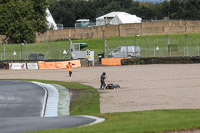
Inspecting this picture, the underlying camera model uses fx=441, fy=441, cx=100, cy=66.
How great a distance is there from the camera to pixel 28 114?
50.0 feet

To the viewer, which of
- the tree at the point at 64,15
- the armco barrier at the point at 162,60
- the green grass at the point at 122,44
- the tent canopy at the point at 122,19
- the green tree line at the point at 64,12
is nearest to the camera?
the armco barrier at the point at 162,60

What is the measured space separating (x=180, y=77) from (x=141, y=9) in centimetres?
9659

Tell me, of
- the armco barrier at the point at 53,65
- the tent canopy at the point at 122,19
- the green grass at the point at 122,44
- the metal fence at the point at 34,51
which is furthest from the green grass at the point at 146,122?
the tent canopy at the point at 122,19

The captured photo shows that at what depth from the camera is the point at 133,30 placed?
70000 millimetres

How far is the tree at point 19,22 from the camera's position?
228ft

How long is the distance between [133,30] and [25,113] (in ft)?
182

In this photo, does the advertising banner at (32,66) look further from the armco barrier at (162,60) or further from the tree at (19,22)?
the tree at (19,22)

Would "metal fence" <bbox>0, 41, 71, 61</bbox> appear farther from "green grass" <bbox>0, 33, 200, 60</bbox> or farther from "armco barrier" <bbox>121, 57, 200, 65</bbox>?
"armco barrier" <bbox>121, 57, 200, 65</bbox>

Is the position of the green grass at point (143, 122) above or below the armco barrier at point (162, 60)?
below

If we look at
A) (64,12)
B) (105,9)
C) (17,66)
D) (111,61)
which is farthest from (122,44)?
(105,9)

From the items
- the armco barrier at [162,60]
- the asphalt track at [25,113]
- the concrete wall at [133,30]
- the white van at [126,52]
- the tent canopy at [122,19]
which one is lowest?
the asphalt track at [25,113]

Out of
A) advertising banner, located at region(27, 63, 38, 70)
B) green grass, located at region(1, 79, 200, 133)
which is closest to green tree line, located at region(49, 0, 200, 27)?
advertising banner, located at region(27, 63, 38, 70)

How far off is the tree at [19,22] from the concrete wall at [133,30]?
2950mm

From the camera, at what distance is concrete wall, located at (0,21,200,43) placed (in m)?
69.7
